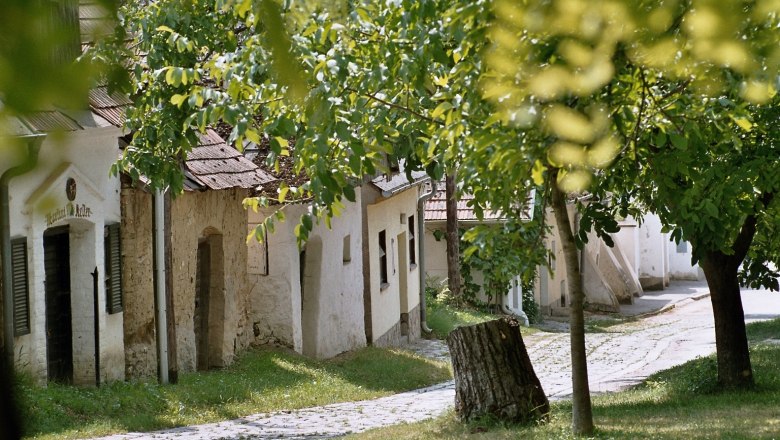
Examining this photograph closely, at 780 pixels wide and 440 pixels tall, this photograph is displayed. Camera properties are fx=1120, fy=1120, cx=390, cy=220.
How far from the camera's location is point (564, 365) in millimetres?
19000

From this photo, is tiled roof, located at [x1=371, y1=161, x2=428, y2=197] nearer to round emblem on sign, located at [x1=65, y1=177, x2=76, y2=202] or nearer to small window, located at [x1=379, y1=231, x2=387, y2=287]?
small window, located at [x1=379, y1=231, x2=387, y2=287]

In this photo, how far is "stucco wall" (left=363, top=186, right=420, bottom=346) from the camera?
831 inches

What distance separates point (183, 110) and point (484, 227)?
3733 millimetres

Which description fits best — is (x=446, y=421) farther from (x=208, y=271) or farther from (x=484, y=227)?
(x=208, y=271)

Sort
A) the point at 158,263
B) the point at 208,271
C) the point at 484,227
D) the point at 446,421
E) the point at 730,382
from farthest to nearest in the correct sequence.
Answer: the point at 208,271, the point at 158,263, the point at 730,382, the point at 446,421, the point at 484,227

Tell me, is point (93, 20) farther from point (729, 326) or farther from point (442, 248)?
point (442, 248)

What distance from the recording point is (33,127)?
0.94 m

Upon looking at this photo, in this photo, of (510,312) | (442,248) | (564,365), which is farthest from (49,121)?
(442,248)

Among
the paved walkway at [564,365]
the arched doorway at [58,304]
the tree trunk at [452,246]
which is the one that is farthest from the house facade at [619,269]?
the arched doorway at [58,304]

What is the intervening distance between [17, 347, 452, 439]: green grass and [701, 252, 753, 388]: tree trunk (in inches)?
200

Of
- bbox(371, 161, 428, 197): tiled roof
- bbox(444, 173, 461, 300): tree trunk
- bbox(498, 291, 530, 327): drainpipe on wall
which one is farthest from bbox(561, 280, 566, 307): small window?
bbox(371, 161, 428, 197): tiled roof

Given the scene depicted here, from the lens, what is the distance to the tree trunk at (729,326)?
11.6 meters

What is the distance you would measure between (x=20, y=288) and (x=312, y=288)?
7477mm

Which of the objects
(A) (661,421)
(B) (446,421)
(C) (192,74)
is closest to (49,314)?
(B) (446,421)
